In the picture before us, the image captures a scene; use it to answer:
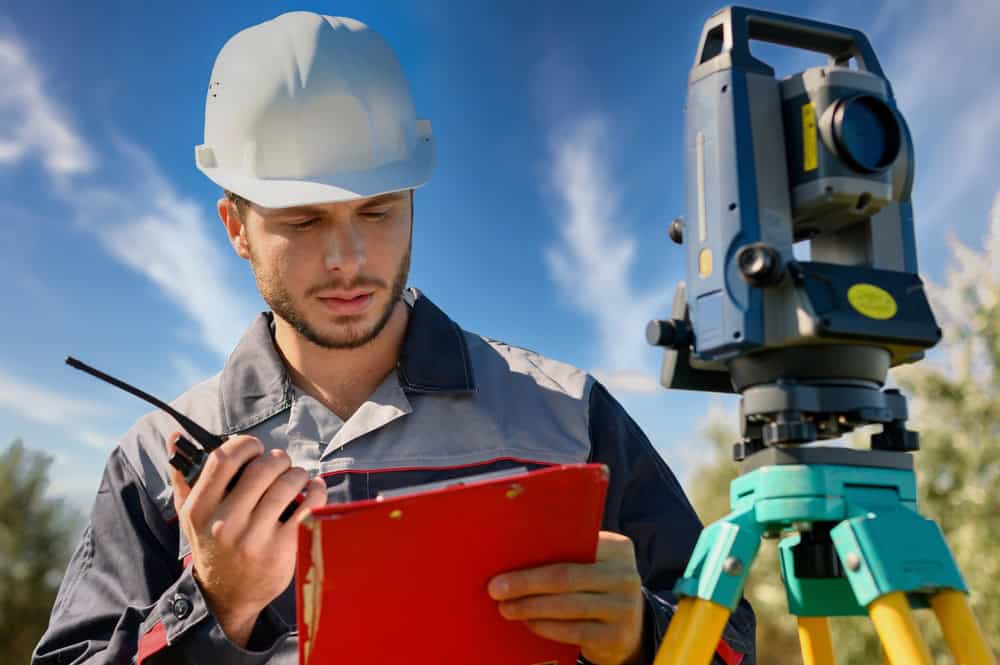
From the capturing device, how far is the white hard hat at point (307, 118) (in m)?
2.68

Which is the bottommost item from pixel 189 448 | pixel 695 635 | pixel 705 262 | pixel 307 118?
pixel 695 635

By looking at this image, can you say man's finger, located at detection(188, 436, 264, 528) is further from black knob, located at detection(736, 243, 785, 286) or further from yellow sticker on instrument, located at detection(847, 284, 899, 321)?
yellow sticker on instrument, located at detection(847, 284, 899, 321)

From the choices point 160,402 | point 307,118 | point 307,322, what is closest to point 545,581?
point 160,402

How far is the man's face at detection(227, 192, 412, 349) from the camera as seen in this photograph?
2553 mm

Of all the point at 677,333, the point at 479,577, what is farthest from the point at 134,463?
the point at 677,333

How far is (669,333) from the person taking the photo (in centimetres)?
185

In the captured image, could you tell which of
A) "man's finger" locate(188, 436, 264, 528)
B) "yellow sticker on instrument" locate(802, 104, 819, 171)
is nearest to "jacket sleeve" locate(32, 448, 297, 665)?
"man's finger" locate(188, 436, 264, 528)

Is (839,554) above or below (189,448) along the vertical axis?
below

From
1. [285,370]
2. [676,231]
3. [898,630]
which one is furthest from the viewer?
[285,370]

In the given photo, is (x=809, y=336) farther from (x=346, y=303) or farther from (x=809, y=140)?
(x=346, y=303)

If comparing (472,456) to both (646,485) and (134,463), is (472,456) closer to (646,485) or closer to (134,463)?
(646,485)

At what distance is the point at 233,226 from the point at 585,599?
1804mm

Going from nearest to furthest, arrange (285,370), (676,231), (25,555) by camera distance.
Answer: (676,231)
(285,370)
(25,555)

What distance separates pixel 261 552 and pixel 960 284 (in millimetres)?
14731
